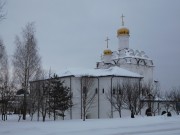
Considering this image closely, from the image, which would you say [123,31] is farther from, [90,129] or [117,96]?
[90,129]

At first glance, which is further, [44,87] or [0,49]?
[44,87]

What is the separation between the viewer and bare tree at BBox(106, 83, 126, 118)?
130ft

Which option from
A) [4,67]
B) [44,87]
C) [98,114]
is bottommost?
[98,114]

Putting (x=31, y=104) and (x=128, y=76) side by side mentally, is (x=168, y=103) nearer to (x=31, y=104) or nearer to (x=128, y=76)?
(x=128, y=76)

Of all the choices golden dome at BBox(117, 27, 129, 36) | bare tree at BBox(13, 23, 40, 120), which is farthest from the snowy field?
golden dome at BBox(117, 27, 129, 36)

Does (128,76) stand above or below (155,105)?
above

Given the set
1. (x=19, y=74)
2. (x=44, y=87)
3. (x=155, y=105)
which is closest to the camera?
(x=19, y=74)

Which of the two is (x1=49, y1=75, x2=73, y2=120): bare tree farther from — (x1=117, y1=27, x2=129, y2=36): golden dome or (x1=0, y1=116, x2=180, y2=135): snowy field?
(x1=117, y1=27, x2=129, y2=36): golden dome

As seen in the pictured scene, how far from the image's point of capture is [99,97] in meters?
42.9

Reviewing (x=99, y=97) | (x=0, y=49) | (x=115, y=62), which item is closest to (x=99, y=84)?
(x=99, y=97)

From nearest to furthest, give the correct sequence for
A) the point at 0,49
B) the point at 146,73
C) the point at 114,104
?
the point at 0,49
the point at 114,104
the point at 146,73

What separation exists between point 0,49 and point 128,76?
65.3ft

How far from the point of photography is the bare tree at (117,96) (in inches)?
1558

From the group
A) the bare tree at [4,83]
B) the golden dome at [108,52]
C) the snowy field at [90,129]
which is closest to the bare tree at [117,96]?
the golden dome at [108,52]
